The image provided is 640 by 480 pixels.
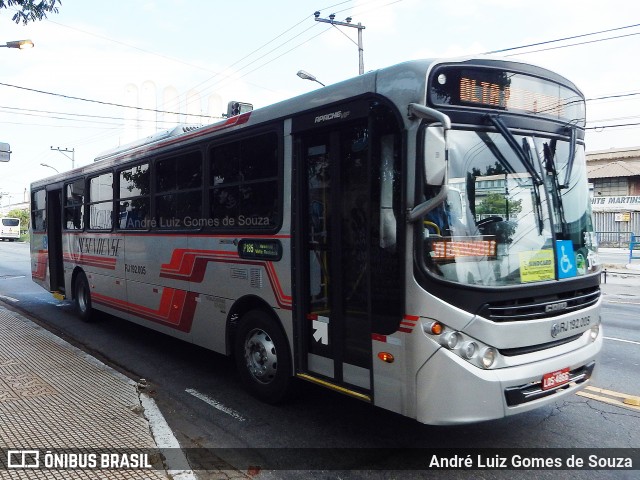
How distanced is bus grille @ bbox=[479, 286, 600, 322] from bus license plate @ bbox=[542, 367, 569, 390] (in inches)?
17.5

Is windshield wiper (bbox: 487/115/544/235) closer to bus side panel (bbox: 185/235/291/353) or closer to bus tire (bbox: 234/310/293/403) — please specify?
bus side panel (bbox: 185/235/291/353)

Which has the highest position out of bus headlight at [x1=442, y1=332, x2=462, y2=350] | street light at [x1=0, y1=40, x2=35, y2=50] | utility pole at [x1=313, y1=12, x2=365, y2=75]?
utility pole at [x1=313, y1=12, x2=365, y2=75]

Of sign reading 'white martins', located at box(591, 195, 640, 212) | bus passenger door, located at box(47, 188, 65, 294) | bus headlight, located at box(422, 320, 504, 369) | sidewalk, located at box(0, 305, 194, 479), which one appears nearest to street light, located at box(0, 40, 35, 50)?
bus passenger door, located at box(47, 188, 65, 294)

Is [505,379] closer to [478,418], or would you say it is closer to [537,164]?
[478,418]

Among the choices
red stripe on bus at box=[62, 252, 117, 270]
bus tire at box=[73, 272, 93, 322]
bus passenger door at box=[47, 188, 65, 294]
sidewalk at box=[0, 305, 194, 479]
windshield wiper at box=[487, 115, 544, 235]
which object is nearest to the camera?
sidewalk at box=[0, 305, 194, 479]

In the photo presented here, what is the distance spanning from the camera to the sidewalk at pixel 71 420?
3.76 metres

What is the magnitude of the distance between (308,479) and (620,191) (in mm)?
38940

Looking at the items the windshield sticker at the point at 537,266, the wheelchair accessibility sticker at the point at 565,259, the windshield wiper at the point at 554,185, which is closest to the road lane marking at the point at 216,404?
the windshield sticker at the point at 537,266

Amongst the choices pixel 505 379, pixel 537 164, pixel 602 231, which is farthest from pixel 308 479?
pixel 602 231

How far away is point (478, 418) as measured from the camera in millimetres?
3588

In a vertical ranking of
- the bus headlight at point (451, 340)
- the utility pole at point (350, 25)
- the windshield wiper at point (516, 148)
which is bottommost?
Answer: the bus headlight at point (451, 340)

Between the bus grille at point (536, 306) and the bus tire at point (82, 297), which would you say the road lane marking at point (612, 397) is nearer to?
the bus grille at point (536, 306)

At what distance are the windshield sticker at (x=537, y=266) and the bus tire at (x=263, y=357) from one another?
238cm

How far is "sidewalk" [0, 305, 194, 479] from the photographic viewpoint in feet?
12.3
